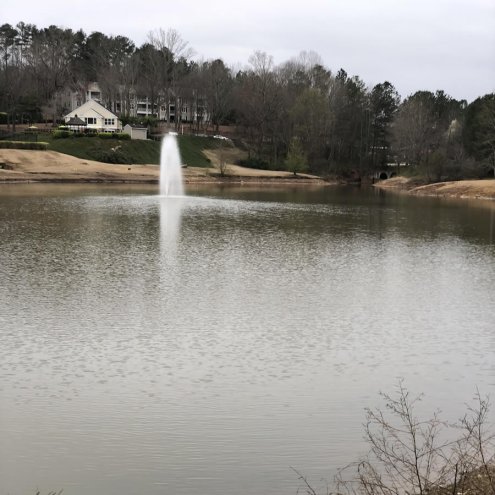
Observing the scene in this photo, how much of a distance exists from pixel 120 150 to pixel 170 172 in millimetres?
16634

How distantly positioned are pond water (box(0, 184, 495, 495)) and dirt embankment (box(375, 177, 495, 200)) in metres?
46.8

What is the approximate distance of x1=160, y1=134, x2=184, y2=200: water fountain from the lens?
72.1 metres

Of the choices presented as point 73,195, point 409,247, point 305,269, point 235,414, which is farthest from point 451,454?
point 73,195

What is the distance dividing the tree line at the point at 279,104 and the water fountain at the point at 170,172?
20440 mm

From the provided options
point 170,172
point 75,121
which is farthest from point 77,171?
point 75,121

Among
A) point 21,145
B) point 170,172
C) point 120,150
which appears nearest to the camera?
point 170,172

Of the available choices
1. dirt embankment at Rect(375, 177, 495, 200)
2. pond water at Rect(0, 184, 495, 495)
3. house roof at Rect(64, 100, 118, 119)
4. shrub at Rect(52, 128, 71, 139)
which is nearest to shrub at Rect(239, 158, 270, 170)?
dirt embankment at Rect(375, 177, 495, 200)

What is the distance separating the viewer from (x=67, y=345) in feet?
50.6

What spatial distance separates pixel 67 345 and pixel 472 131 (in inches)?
3685

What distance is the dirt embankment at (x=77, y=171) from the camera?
80.7 metres

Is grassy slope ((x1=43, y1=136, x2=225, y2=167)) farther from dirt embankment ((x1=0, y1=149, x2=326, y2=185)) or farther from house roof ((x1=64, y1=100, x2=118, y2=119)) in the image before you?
house roof ((x1=64, y1=100, x2=118, y2=119))

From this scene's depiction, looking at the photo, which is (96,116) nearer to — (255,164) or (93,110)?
(93,110)

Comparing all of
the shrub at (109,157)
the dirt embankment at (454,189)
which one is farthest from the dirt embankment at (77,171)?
the dirt embankment at (454,189)

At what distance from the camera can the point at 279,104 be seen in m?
120
